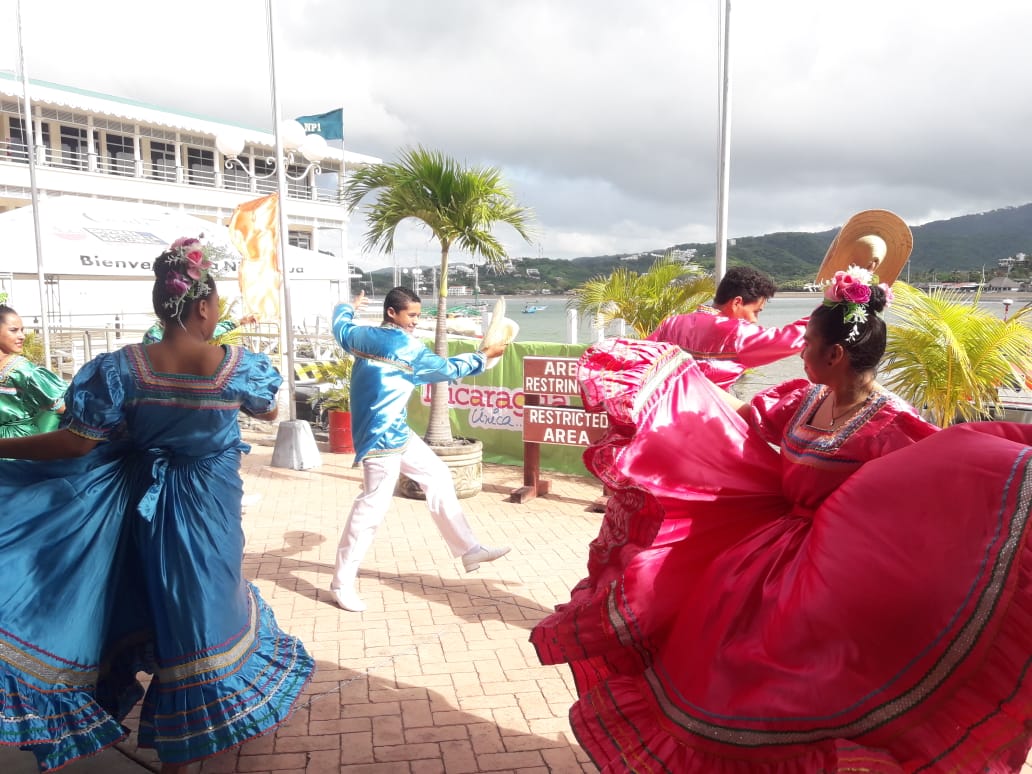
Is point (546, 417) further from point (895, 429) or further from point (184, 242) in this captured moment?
point (895, 429)

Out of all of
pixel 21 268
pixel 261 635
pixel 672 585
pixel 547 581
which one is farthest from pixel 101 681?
pixel 21 268

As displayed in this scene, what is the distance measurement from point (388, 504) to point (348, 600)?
63cm

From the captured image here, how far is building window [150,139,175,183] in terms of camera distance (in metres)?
31.0

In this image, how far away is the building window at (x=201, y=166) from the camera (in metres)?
32.0

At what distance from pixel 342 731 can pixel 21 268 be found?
12.0 metres

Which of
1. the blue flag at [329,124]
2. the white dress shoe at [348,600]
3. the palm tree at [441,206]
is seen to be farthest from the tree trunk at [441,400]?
the blue flag at [329,124]

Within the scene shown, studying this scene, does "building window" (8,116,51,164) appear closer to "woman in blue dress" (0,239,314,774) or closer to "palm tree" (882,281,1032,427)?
"woman in blue dress" (0,239,314,774)

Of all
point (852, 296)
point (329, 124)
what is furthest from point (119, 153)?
point (852, 296)

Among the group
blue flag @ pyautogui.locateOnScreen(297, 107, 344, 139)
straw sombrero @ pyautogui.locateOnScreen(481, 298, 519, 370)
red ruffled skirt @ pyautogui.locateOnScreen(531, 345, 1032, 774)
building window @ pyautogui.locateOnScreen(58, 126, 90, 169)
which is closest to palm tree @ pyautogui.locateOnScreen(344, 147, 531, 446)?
straw sombrero @ pyautogui.locateOnScreen(481, 298, 519, 370)

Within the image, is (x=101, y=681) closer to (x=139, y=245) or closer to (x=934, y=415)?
(x=934, y=415)

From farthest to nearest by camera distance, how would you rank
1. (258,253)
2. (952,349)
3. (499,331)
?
(258,253) < (499,331) < (952,349)

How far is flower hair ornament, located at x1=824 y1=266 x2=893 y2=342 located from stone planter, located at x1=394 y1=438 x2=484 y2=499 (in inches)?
212

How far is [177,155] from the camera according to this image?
30672 mm

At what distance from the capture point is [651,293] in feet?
25.1
